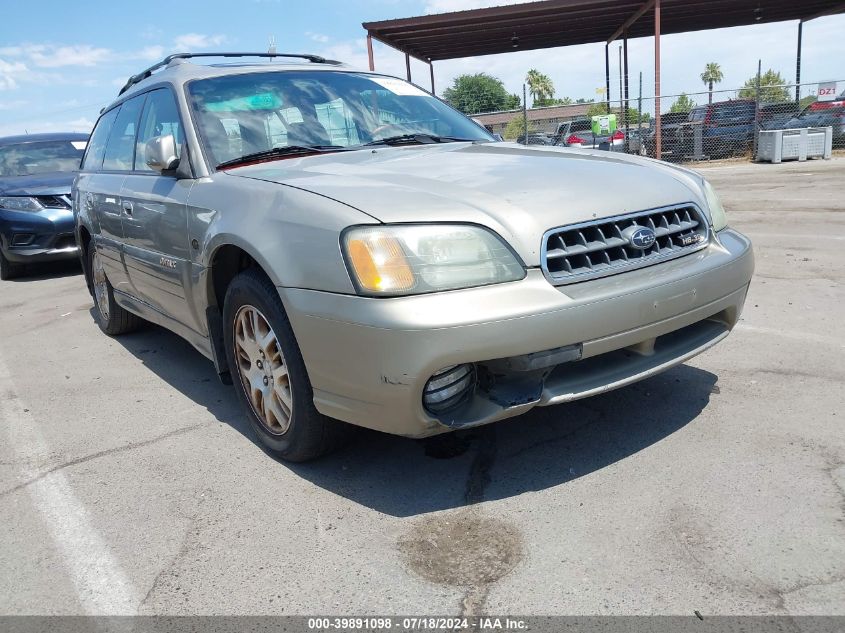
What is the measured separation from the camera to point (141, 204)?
388 cm

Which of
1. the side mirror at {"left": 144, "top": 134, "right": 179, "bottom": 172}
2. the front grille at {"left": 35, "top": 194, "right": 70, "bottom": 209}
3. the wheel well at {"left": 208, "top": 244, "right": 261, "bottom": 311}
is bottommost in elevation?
the wheel well at {"left": 208, "top": 244, "right": 261, "bottom": 311}

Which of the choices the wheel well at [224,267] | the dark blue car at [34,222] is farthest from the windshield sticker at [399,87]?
the dark blue car at [34,222]

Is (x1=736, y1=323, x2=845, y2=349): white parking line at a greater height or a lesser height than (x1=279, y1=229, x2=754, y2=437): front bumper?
lesser

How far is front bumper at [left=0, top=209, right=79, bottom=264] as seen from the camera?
8445 mm

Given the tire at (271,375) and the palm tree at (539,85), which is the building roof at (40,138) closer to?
the tire at (271,375)

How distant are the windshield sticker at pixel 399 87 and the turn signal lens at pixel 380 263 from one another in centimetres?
205

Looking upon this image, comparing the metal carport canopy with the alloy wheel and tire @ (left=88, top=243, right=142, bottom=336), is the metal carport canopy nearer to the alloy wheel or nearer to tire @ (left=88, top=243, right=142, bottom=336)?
tire @ (left=88, top=243, right=142, bottom=336)

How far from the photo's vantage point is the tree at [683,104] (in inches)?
730

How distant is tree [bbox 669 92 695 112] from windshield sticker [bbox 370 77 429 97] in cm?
1575

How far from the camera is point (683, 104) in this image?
19.2 meters

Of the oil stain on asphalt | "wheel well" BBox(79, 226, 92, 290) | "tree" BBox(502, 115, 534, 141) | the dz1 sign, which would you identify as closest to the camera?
the oil stain on asphalt

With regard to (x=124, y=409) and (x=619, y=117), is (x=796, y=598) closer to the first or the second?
(x=124, y=409)

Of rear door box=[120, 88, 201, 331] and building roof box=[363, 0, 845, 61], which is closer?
rear door box=[120, 88, 201, 331]

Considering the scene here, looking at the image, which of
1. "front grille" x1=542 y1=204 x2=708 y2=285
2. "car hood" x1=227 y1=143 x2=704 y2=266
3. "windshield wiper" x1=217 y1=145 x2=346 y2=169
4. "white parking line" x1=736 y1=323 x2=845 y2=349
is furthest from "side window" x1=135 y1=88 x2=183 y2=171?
"white parking line" x1=736 y1=323 x2=845 y2=349
